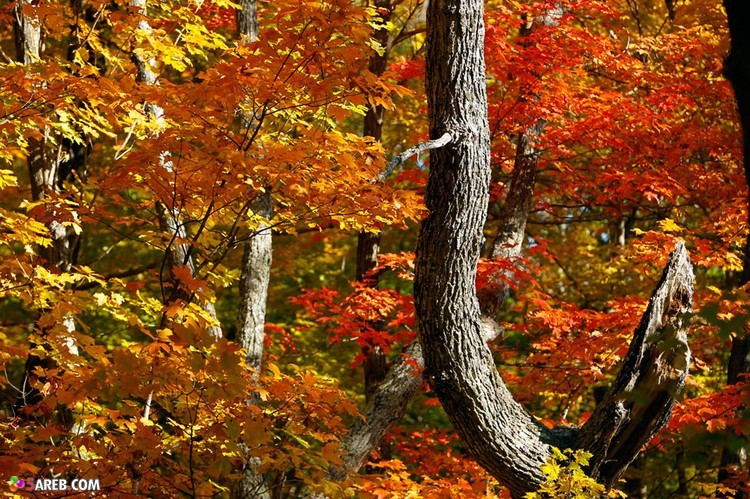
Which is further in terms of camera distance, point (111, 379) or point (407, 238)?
point (407, 238)

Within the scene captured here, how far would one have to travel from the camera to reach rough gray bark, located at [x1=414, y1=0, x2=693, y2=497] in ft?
13.5

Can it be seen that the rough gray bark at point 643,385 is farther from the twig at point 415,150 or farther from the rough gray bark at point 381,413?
the rough gray bark at point 381,413

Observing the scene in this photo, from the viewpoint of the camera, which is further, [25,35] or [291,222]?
[25,35]

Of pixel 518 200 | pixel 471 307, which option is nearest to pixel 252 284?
pixel 518 200

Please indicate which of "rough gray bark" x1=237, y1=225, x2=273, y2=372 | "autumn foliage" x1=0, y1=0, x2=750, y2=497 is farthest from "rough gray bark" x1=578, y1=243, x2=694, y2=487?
"rough gray bark" x1=237, y1=225, x2=273, y2=372

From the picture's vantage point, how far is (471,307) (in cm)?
423

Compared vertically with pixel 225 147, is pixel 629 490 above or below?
below

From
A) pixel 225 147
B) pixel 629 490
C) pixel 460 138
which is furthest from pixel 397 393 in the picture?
pixel 629 490

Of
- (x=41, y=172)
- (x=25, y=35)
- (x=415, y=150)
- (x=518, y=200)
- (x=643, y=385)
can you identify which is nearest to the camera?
→ (x=415, y=150)

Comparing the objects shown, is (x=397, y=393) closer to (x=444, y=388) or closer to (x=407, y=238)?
(x=444, y=388)

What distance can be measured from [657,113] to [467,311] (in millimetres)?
4299

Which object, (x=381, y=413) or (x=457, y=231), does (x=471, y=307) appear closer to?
(x=457, y=231)

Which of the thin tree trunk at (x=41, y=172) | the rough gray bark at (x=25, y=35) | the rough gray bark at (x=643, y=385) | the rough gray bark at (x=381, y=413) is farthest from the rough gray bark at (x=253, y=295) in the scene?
the rough gray bark at (x=643, y=385)

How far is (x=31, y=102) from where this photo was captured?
4.57 m
